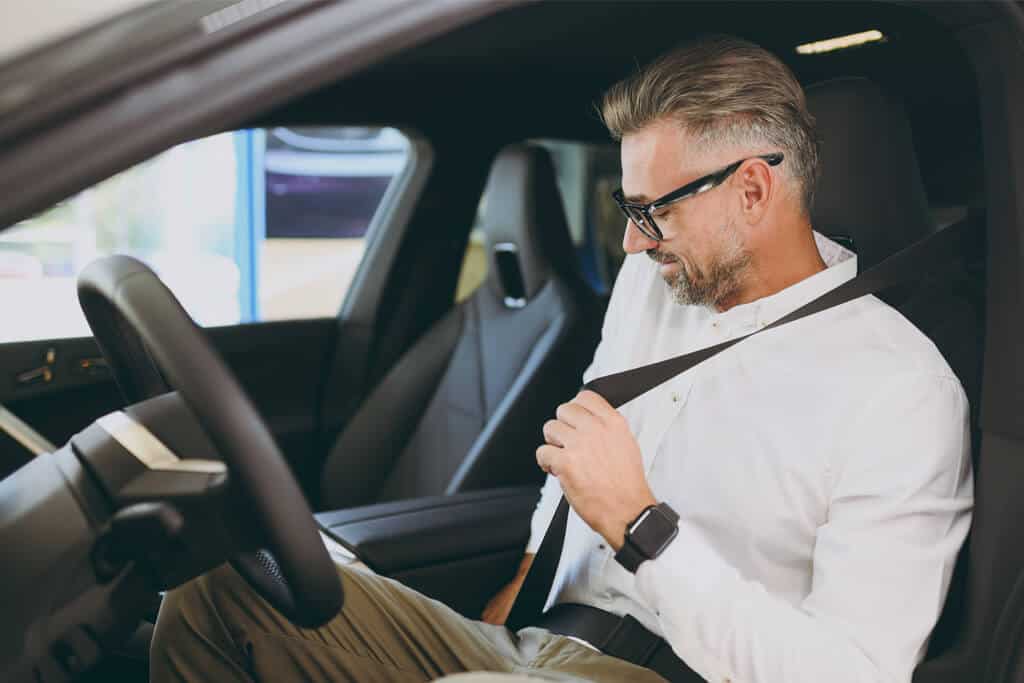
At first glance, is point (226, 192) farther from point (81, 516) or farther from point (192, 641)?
point (81, 516)

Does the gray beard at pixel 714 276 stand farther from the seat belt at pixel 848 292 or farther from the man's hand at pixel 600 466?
the man's hand at pixel 600 466

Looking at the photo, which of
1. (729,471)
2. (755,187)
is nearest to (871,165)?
(755,187)

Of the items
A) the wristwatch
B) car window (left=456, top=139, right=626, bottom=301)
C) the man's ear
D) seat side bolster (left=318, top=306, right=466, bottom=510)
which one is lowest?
car window (left=456, top=139, right=626, bottom=301)

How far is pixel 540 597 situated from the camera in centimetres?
154

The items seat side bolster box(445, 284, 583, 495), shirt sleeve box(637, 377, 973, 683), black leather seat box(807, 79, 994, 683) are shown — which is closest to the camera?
shirt sleeve box(637, 377, 973, 683)

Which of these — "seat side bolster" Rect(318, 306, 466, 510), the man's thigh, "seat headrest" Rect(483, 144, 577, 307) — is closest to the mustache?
the man's thigh

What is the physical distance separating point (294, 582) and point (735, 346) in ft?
2.41

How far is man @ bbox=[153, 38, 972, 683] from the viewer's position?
3.80 ft

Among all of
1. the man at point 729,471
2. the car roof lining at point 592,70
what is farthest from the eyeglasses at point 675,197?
the car roof lining at point 592,70

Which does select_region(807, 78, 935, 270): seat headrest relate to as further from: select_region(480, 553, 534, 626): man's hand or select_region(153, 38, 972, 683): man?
select_region(480, 553, 534, 626): man's hand

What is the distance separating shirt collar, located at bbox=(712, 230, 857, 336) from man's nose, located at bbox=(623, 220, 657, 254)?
16 centimetres

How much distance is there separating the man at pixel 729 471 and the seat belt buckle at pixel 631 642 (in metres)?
0.02

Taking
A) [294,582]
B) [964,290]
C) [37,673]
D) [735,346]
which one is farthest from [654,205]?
[37,673]

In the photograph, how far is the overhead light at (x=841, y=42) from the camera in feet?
6.93
